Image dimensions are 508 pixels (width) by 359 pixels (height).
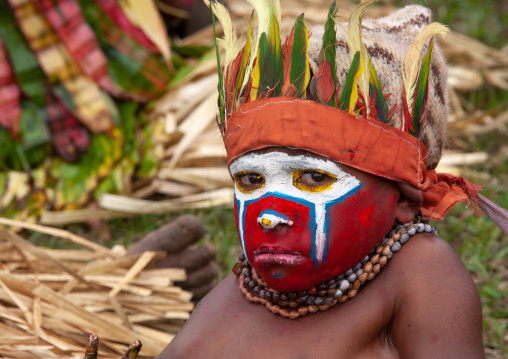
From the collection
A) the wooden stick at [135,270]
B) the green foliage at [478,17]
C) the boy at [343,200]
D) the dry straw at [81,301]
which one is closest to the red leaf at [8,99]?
the dry straw at [81,301]

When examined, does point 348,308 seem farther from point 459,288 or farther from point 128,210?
point 128,210

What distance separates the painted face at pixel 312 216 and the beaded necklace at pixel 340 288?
0.03 metres

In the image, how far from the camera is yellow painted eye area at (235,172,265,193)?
171 cm

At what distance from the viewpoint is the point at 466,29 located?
17.2 feet

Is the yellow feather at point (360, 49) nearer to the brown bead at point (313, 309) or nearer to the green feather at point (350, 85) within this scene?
the green feather at point (350, 85)

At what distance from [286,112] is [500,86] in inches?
120

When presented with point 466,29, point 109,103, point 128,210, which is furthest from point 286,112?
point 466,29

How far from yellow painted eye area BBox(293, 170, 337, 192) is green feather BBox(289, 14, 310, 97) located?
0.19 m

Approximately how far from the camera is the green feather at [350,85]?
159cm

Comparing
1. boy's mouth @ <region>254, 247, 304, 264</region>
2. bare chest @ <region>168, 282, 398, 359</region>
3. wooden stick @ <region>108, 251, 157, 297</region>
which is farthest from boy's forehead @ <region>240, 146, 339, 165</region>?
wooden stick @ <region>108, 251, 157, 297</region>

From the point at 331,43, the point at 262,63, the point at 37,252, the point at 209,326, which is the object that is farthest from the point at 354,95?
the point at 37,252

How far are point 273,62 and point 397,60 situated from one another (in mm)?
331

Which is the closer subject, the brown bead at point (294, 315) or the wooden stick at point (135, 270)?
the brown bead at point (294, 315)

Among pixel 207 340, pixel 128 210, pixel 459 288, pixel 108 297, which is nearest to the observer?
pixel 459 288
